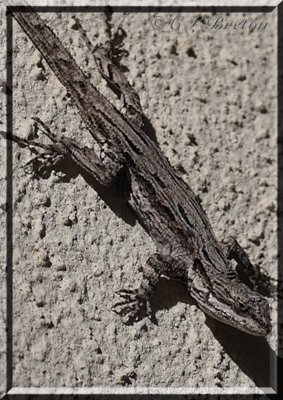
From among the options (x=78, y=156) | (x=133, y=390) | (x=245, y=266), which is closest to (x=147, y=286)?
(x=133, y=390)

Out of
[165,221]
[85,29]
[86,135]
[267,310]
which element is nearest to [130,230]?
[165,221]

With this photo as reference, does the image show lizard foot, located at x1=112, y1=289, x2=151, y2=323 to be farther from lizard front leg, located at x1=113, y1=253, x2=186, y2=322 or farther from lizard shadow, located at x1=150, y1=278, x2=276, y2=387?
lizard shadow, located at x1=150, y1=278, x2=276, y2=387

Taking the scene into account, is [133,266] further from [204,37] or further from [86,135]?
[204,37]

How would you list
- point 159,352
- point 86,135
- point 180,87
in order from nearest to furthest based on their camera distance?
point 159,352
point 86,135
point 180,87

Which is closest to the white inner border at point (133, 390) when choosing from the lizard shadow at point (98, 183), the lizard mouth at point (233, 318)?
the lizard mouth at point (233, 318)

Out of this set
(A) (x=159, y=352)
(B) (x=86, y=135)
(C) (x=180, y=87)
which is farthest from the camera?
(C) (x=180, y=87)
